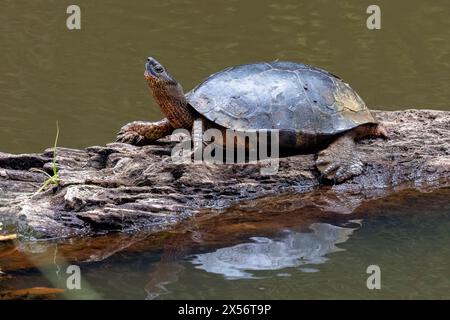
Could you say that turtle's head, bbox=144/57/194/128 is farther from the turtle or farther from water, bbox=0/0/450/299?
water, bbox=0/0/450/299

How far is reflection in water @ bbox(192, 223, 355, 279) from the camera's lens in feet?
14.8

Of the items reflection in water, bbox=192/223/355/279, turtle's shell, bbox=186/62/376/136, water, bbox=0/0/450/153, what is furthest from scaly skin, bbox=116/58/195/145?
water, bbox=0/0/450/153

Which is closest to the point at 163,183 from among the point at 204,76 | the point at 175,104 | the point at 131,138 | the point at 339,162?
the point at 175,104

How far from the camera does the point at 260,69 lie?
5980mm

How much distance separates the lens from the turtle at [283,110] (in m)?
5.65

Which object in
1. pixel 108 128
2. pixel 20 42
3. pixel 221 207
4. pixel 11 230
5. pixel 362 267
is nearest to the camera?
pixel 362 267

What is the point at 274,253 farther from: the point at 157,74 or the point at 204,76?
the point at 204,76

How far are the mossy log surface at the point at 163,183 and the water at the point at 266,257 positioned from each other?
0.13 metres

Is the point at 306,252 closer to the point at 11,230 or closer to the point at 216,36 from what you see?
the point at 11,230

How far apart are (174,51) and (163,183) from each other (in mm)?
6879

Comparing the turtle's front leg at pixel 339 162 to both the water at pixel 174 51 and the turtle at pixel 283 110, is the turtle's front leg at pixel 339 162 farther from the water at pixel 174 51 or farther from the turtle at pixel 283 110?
the water at pixel 174 51

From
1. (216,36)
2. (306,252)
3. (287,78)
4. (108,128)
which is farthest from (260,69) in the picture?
(216,36)
